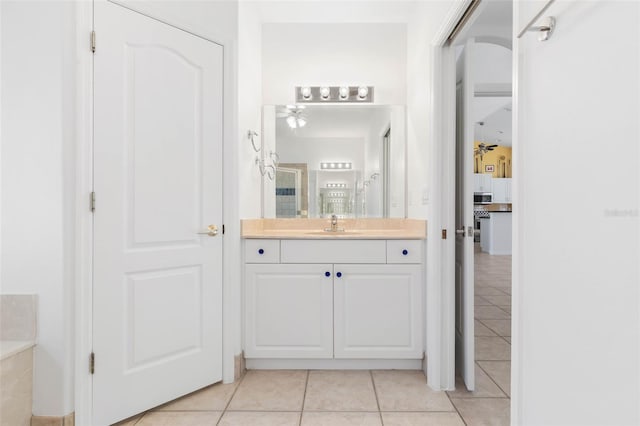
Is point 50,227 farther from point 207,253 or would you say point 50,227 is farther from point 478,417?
point 478,417

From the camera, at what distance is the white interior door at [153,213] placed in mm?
1670

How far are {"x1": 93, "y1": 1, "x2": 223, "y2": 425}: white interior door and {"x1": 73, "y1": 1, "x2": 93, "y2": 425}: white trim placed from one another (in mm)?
31

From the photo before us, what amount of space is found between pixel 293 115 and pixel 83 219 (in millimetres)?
1707

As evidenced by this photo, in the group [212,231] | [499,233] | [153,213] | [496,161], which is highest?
[496,161]

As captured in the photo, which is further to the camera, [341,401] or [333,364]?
[333,364]

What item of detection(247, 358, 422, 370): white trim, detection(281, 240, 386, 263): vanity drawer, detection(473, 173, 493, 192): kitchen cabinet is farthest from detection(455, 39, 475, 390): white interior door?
detection(473, 173, 493, 192): kitchen cabinet

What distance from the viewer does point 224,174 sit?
208 centimetres

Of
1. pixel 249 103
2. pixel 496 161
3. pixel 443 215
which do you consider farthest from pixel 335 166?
pixel 496 161

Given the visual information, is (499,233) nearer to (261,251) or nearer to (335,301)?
(335,301)

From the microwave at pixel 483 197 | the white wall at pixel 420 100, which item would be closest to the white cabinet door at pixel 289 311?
the white wall at pixel 420 100

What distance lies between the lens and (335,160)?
9.47 feet
